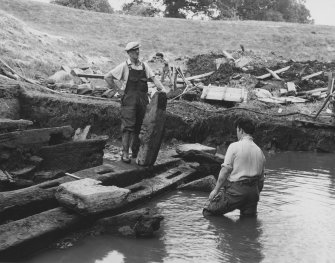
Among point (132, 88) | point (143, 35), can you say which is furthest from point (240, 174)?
point (143, 35)

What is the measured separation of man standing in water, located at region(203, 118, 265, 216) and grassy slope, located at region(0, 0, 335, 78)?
45.6 ft

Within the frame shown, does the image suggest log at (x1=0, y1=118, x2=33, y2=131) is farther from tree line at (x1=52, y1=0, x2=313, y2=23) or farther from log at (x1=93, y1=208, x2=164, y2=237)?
tree line at (x1=52, y1=0, x2=313, y2=23)

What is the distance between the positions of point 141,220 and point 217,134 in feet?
26.1

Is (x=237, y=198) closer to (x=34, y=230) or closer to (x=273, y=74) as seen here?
(x=34, y=230)

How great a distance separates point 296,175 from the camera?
11000mm

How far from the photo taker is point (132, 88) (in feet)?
28.8

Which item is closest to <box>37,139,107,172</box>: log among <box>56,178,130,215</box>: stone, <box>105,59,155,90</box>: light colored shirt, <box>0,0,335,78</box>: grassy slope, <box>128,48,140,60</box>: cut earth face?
<box>105,59,155,90</box>: light colored shirt

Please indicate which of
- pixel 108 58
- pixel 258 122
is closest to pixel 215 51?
pixel 108 58

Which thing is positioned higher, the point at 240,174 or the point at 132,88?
the point at 132,88

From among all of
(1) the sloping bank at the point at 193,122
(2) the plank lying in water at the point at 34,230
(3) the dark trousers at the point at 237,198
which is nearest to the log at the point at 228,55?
(1) the sloping bank at the point at 193,122

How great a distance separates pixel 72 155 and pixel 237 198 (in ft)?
10.8

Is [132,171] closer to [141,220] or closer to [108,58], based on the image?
[141,220]

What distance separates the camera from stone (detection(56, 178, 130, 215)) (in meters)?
6.07

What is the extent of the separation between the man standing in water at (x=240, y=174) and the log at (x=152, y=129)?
1.90 meters
